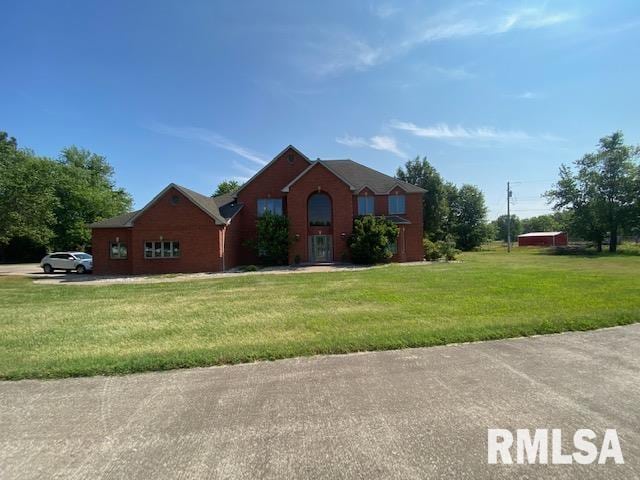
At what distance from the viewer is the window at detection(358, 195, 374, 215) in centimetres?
3158

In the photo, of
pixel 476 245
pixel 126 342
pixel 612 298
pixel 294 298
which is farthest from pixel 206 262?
pixel 476 245

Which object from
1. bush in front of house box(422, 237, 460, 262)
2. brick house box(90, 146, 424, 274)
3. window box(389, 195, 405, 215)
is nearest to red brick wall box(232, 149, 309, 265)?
brick house box(90, 146, 424, 274)

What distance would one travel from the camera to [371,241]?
27.2 m

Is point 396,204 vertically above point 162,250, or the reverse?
point 396,204

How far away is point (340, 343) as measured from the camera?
621 centimetres

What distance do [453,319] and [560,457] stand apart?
523 centimetres

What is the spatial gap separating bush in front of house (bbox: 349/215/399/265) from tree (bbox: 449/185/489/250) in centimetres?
3826

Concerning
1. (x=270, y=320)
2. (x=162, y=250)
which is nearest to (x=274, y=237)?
(x=162, y=250)

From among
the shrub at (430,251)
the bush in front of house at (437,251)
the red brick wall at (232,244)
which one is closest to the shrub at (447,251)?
the bush in front of house at (437,251)

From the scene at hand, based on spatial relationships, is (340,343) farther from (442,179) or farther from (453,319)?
(442,179)

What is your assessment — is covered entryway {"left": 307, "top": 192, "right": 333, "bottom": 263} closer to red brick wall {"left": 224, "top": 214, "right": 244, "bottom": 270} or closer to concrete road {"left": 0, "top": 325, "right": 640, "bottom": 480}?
red brick wall {"left": 224, "top": 214, "right": 244, "bottom": 270}

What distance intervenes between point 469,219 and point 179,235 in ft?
178

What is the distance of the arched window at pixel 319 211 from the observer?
2941 centimetres

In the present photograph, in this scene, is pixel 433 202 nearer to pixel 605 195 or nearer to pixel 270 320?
pixel 605 195
